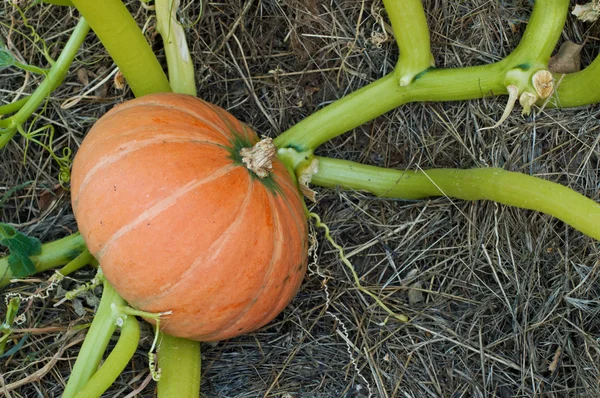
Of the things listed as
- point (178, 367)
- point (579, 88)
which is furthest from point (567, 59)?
point (178, 367)

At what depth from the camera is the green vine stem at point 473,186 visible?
6.29ft

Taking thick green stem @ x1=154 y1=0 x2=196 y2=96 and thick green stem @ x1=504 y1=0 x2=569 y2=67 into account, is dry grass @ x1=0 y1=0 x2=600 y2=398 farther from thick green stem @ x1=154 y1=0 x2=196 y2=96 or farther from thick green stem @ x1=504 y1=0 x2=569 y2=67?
thick green stem @ x1=504 y1=0 x2=569 y2=67

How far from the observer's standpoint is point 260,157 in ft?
6.63

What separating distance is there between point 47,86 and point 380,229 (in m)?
1.45

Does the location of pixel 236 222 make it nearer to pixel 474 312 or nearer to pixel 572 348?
pixel 474 312

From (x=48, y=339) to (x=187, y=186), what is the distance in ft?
3.37

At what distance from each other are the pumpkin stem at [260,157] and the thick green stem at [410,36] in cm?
69

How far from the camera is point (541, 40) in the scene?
2225 millimetres

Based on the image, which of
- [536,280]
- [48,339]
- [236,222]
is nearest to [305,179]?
[236,222]

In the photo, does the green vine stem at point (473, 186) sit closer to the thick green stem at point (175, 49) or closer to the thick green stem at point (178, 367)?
the thick green stem at point (175, 49)

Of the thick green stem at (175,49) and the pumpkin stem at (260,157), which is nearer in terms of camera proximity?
the pumpkin stem at (260,157)

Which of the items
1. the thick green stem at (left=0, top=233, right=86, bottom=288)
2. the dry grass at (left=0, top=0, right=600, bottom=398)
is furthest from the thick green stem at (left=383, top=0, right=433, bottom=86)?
the thick green stem at (left=0, top=233, right=86, bottom=288)

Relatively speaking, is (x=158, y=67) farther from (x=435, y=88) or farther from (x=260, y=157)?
(x=435, y=88)

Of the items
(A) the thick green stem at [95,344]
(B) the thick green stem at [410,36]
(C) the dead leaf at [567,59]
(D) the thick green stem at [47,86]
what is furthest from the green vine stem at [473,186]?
(D) the thick green stem at [47,86]
